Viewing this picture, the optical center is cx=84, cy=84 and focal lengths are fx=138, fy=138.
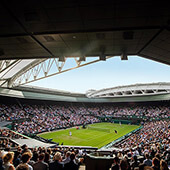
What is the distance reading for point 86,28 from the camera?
4.53 m

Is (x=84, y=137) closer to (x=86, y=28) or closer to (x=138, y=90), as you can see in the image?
(x=138, y=90)

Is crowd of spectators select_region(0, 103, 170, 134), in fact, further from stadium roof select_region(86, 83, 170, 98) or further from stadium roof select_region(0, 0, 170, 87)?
stadium roof select_region(0, 0, 170, 87)

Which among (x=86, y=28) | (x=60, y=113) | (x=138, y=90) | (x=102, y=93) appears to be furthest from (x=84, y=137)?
(x=86, y=28)

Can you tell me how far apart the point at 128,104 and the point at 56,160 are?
5496 cm

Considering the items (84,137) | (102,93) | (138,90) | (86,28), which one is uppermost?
(138,90)

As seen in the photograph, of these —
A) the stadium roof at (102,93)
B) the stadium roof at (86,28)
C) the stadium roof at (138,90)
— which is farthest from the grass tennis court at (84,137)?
the stadium roof at (86,28)

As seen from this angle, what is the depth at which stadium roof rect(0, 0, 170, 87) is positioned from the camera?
3.53 m

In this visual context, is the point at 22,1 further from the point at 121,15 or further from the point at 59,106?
the point at 59,106

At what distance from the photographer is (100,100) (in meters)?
58.5

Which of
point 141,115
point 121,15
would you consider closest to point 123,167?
point 121,15

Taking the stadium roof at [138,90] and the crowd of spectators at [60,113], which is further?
the stadium roof at [138,90]

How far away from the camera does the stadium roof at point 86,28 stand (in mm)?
3533

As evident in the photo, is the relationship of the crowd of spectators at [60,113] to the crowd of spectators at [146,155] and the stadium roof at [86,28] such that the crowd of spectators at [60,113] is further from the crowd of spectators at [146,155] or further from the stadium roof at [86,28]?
the stadium roof at [86,28]

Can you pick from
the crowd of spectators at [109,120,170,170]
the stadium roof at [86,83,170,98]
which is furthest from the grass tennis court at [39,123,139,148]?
the stadium roof at [86,83,170,98]
